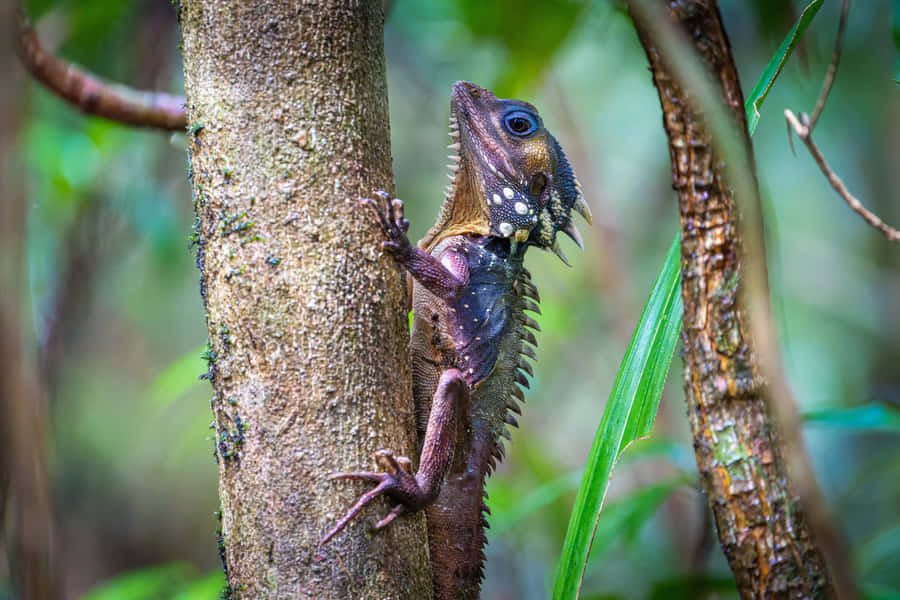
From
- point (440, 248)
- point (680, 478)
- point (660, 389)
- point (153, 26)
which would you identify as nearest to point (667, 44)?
point (660, 389)

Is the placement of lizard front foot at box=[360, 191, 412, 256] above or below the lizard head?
below

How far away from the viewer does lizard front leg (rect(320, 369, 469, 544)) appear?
5.61 ft

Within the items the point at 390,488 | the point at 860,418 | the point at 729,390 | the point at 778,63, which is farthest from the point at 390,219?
the point at 860,418

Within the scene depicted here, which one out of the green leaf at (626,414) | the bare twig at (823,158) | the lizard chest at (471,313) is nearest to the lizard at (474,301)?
the lizard chest at (471,313)

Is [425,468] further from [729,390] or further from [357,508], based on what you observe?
[729,390]

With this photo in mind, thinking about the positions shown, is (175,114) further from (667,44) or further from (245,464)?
(667,44)

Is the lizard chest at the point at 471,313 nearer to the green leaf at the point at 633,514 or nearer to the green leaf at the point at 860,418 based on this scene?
the green leaf at the point at 633,514

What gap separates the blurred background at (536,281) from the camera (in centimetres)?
375

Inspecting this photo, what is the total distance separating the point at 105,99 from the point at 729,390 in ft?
9.31

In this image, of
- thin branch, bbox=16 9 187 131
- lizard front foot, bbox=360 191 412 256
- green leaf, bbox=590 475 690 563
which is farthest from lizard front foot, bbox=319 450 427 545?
thin branch, bbox=16 9 187 131

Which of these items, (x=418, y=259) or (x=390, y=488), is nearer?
(x=390, y=488)

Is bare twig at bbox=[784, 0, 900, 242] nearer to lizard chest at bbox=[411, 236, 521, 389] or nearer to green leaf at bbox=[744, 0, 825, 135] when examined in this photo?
green leaf at bbox=[744, 0, 825, 135]

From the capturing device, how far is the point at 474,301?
259 centimetres

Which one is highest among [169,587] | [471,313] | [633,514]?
[471,313]
